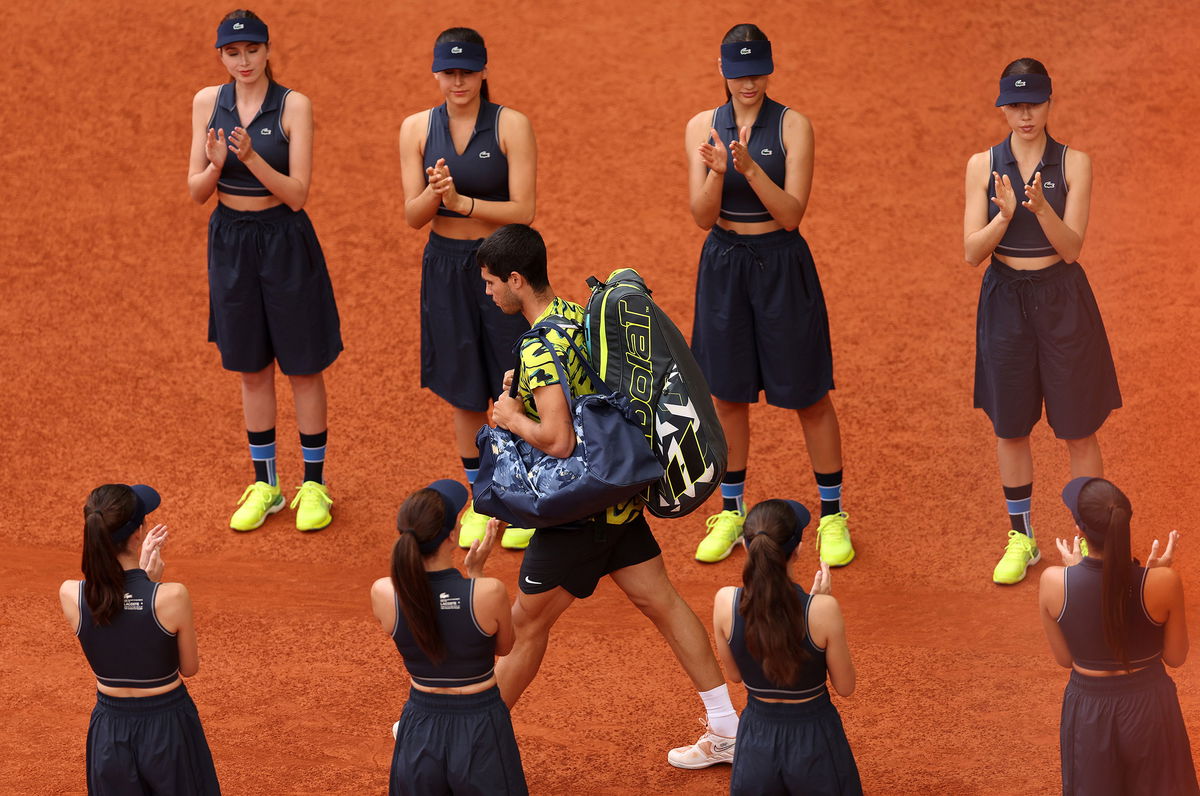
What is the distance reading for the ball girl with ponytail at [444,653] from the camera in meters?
4.74

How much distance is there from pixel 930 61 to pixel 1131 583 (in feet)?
25.5

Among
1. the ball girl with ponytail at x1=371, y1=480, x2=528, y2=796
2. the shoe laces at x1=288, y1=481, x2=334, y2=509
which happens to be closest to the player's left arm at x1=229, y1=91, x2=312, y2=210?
the shoe laces at x1=288, y1=481, x2=334, y2=509

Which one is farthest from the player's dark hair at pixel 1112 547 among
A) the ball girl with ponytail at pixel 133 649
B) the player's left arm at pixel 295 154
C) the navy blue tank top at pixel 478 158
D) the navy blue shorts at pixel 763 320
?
the player's left arm at pixel 295 154

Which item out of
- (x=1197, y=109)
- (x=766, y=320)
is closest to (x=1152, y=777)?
(x=766, y=320)

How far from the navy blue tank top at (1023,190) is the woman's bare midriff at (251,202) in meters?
3.34

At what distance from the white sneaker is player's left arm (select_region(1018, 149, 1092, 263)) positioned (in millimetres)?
2518

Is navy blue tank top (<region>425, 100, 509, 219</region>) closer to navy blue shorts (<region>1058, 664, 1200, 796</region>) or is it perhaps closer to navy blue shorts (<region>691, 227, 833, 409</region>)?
navy blue shorts (<region>691, 227, 833, 409</region>)

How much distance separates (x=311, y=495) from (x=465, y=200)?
6.41 ft

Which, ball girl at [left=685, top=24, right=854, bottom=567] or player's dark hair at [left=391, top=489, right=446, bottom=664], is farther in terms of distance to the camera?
ball girl at [left=685, top=24, right=854, bottom=567]

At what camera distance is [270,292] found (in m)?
A: 7.79

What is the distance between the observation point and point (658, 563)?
5.67m

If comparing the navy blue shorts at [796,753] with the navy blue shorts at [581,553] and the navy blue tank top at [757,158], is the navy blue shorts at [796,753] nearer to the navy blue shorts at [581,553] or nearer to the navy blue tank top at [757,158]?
the navy blue shorts at [581,553]

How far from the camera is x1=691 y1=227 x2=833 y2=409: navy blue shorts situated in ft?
24.0

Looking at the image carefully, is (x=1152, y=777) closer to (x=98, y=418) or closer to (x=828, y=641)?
(x=828, y=641)
